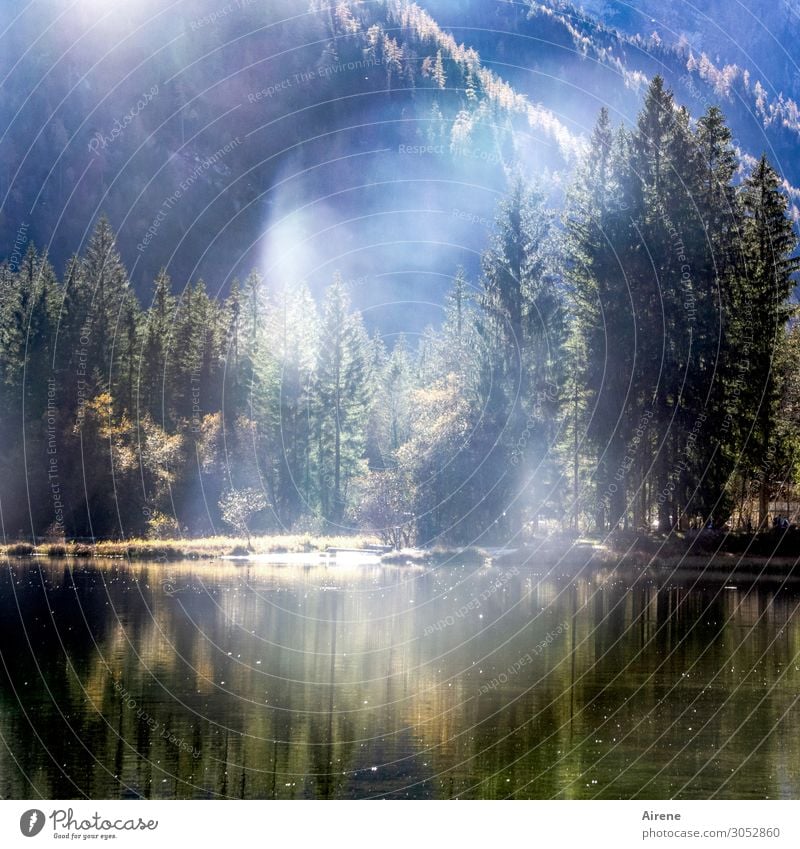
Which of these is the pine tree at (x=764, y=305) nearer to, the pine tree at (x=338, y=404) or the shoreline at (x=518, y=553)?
the shoreline at (x=518, y=553)

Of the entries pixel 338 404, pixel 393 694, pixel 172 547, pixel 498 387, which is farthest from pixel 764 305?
pixel 393 694

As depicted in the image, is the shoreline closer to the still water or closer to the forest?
the forest

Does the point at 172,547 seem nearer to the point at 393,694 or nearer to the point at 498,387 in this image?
the point at 498,387

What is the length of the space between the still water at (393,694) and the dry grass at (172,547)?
50.3ft

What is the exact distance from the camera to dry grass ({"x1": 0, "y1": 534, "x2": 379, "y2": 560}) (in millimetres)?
57750

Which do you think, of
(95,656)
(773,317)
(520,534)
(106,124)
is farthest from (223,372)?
(106,124)

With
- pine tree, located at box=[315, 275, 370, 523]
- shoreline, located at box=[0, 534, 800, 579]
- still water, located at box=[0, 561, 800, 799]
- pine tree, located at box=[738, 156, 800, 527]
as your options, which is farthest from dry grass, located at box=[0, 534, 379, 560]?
pine tree, located at box=[738, 156, 800, 527]

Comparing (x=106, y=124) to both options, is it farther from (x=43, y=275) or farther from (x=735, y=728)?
(x=735, y=728)

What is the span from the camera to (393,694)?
24.9 m

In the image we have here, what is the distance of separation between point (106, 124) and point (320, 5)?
35.4 meters

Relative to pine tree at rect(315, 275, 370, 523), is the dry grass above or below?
below

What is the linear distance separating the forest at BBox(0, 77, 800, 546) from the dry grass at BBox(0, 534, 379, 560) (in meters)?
3.46

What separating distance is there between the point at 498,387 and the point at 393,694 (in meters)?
38.9

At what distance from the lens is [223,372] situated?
80125 millimetres
